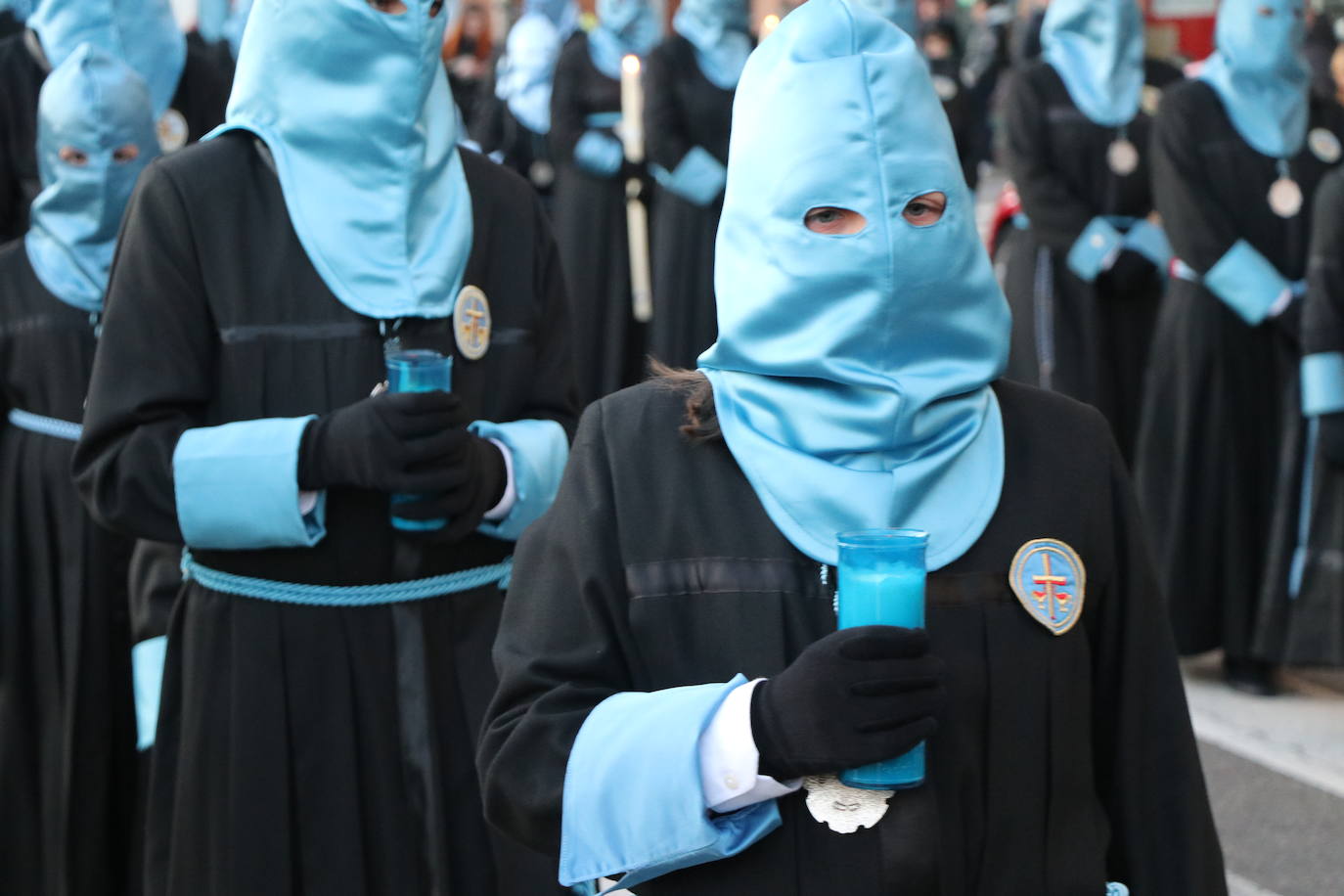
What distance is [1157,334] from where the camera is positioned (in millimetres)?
6566

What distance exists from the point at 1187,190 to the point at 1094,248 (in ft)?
2.04

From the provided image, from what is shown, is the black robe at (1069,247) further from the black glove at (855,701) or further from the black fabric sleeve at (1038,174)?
the black glove at (855,701)

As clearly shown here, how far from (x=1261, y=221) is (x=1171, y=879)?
4.47 m

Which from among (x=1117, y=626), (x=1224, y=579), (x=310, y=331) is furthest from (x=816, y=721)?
(x=1224, y=579)

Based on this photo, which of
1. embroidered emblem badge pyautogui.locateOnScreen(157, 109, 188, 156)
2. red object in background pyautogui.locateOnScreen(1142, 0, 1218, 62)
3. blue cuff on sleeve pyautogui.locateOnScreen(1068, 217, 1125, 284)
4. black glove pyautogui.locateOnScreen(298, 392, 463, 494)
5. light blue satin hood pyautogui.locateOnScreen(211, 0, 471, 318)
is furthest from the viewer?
red object in background pyautogui.locateOnScreen(1142, 0, 1218, 62)

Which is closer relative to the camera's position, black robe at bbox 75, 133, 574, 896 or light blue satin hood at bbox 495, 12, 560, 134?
black robe at bbox 75, 133, 574, 896

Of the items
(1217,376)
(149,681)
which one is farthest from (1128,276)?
(149,681)

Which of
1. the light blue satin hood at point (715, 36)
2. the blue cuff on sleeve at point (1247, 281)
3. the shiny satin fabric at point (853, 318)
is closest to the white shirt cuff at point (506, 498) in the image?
the shiny satin fabric at point (853, 318)

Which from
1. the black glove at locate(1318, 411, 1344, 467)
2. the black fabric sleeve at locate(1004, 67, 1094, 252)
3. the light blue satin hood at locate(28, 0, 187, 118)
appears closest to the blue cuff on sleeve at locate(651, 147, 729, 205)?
the black fabric sleeve at locate(1004, 67, 1094, 252)

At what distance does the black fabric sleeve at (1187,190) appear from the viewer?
20.2 feet

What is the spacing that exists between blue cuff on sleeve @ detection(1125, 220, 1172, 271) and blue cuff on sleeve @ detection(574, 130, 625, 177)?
3086mm

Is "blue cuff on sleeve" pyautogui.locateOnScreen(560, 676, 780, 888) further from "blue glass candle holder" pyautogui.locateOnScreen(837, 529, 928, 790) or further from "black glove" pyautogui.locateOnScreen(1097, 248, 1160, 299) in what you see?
"black glove" pyautogui.locateOnScreen(1097, 248, 1160, 299)

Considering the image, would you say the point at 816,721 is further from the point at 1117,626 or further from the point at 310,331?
the point at 310,331

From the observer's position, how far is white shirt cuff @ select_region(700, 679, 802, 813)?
1927mm
